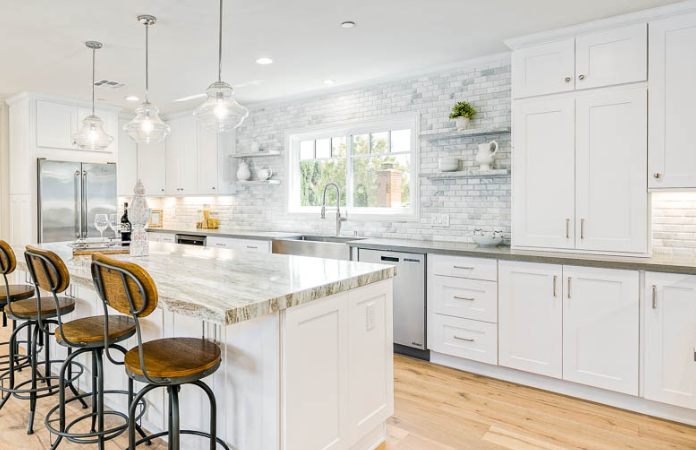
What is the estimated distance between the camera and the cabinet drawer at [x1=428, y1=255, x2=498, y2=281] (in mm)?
3213

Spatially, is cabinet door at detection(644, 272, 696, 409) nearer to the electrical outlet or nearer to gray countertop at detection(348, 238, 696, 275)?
gray countertop at detection(348, 238, 696, 275)

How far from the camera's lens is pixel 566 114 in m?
3.10

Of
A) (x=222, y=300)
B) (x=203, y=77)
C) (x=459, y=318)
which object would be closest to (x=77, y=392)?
(x=222, y=300)

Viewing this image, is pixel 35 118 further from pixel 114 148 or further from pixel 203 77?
pixel 203 77

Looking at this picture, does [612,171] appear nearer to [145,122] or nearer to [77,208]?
[145,122]

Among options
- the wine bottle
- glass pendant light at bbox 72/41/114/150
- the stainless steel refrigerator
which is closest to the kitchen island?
the wine bottle

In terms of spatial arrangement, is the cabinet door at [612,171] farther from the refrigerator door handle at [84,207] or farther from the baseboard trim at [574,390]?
the refrigerator door handle at [84,207]

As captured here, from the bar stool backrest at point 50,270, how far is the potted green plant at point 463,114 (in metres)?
3.13

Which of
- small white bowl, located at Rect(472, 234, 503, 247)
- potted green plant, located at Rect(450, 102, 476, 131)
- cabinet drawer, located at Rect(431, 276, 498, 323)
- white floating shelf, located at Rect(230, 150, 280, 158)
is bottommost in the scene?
cabinet drawer, located at Rect(431, 276, 498, 323)

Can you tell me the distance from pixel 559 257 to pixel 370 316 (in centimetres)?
153

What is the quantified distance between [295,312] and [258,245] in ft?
10.4

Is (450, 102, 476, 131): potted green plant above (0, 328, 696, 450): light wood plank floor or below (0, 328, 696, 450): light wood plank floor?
above

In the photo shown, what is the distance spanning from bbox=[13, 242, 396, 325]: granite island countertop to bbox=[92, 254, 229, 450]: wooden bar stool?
11 cm

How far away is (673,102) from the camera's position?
276 cm
